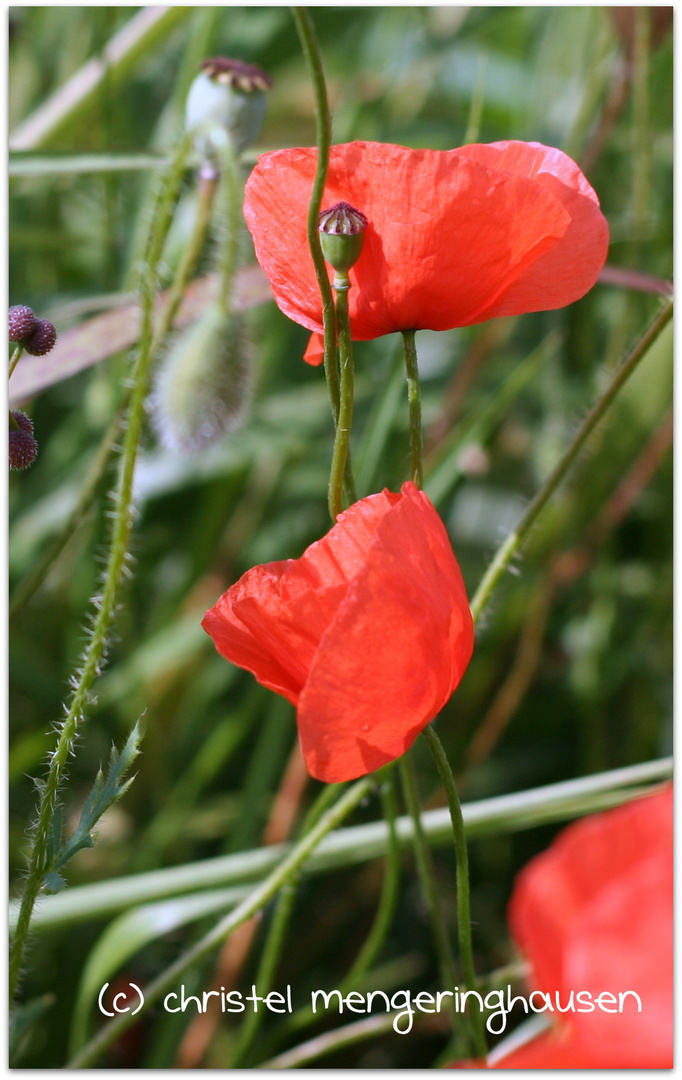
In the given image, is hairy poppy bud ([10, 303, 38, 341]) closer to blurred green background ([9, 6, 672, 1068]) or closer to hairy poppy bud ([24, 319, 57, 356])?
hairy poppy bud ([24, 319, 57, 356])

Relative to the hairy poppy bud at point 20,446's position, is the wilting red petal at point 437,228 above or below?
above

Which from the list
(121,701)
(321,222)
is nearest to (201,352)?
(321,222)

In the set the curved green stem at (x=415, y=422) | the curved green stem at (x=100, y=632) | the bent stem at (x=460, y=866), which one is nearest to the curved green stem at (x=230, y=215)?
the curved green stem at (x=100, y=632)

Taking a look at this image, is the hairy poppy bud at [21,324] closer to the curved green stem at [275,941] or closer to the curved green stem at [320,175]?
the curved green stem at [320,175]

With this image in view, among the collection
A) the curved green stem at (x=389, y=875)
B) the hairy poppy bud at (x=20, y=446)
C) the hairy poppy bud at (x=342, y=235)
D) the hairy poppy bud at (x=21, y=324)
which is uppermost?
the hairy poppy bud at (x=342, y=235)

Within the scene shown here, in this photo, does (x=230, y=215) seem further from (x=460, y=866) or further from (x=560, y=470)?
(x=460, y=866)

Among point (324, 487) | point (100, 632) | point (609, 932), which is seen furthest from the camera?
point (324, 487)

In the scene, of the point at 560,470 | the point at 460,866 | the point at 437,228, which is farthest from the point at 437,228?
the point at 460,866

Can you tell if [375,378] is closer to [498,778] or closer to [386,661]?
[498,778]
